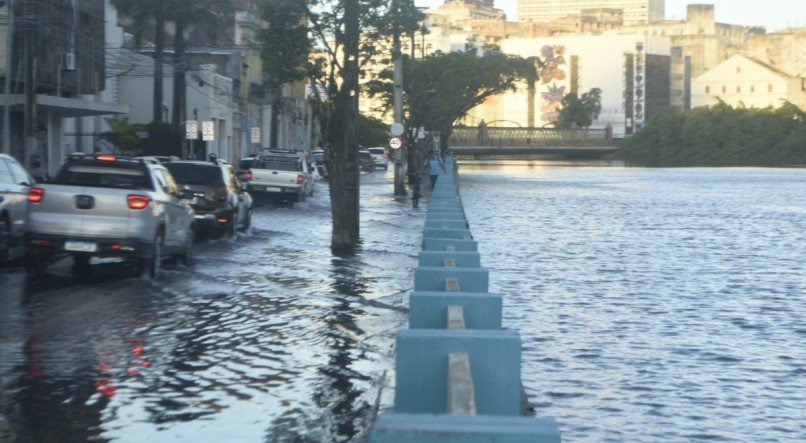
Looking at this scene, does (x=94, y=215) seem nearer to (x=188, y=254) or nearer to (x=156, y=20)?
(x=188, y=254)

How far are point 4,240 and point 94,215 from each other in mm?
2535

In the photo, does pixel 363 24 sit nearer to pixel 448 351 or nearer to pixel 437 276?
pixel 437 276

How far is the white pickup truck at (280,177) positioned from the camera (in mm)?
45188

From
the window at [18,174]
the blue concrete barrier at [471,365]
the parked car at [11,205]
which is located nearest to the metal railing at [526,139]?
the window at [18,174]

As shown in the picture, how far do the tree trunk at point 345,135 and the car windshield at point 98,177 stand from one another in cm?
643

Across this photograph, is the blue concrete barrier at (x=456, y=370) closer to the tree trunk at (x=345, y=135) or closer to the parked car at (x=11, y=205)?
the parked car at (x=11, y=205)

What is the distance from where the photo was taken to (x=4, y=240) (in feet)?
67.7

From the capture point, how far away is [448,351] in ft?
18.8

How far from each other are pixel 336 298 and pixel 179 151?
3473 centimetres

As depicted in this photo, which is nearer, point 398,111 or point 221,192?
point 221,192

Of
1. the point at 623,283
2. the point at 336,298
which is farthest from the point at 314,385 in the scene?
the point at 623,283

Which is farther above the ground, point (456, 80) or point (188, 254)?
point (456, 80)

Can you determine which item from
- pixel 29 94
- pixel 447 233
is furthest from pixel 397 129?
pixel 447 233

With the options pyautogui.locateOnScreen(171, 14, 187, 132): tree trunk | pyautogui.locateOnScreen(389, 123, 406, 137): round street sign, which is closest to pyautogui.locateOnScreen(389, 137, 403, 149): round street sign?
pyautogui.locateOnScreen(389, 123, 406, 137): round street sign
